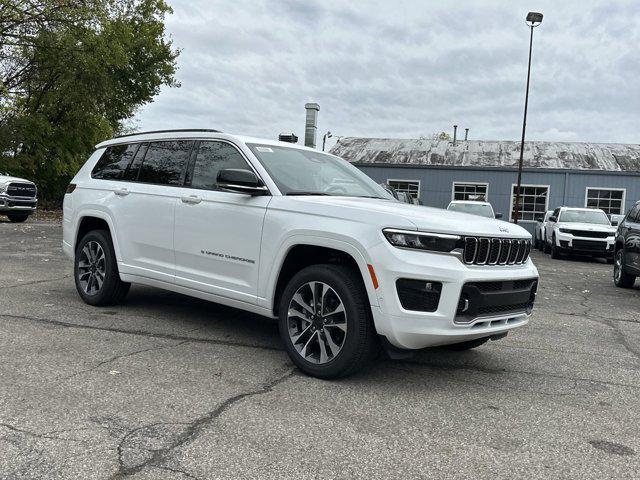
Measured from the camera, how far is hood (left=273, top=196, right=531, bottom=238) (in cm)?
394

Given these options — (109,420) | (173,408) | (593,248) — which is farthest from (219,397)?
(593,248)

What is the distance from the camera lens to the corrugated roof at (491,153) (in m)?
29.6

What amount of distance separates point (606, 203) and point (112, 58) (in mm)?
23480

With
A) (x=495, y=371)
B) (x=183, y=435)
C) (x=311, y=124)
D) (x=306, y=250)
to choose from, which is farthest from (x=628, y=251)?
(x=311, y=124)

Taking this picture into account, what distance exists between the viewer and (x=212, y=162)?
5.27 metres

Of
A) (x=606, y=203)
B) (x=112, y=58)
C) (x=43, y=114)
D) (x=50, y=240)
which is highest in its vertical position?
(x=112, y=58)

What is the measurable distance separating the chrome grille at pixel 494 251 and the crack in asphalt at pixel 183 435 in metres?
1.55

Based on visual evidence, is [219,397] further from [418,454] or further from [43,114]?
[43,114]

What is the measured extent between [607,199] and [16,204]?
81.6 ft

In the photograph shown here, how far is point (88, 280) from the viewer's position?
21.0 ft

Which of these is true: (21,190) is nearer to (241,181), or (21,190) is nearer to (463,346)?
(241,181)

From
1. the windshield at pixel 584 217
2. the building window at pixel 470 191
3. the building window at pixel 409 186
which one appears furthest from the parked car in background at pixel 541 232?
the building window at pixel 409 186

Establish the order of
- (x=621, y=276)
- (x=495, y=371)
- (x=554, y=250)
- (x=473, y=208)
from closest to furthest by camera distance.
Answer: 1. (x=495, y=371)
2. (x=621, y=276)
3. (x=554, y=250)
4. (x=473, y=208)

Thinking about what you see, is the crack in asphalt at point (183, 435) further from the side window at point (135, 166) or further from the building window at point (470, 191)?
the building window at point (470, 191)
